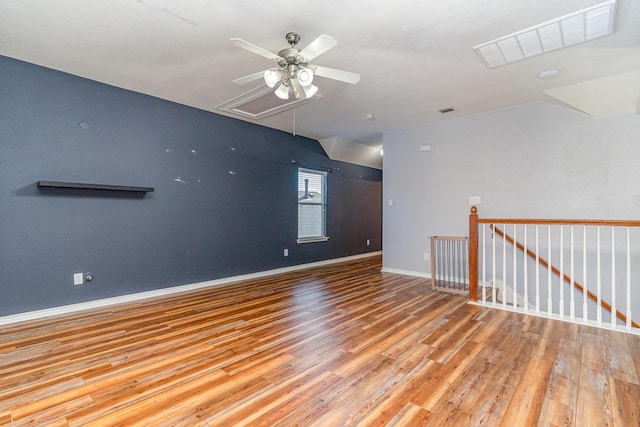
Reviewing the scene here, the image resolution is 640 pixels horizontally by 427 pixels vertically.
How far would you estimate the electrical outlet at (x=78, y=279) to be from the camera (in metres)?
3.44

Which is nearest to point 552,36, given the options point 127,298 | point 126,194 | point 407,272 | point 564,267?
point 564,267

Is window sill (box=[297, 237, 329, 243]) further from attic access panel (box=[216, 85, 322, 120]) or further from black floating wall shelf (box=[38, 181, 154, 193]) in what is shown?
black floating wall shelf (box=[38, 181, 154, 193])

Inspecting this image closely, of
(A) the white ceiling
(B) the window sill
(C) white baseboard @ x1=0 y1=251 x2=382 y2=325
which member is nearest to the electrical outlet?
(C) white baseboard @ x1=0 y1=251 x2=382 y2=325

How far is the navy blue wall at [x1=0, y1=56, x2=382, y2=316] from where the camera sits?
10.3ft

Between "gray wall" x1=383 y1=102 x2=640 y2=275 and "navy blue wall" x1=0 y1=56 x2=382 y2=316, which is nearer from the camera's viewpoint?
"navy blue wall" x1=0 y1=56 x2=382 y2=316

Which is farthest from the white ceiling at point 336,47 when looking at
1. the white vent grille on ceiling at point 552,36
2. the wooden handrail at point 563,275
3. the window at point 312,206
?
the window at point 312,206

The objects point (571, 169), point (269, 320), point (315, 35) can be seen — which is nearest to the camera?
point (315, 35)

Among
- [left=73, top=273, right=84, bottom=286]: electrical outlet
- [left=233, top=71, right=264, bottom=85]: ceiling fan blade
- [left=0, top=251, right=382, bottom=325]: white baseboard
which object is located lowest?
[left=0, top=251, right=382, bottom=325]: white baseboard

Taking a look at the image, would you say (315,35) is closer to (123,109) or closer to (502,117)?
(123,109)

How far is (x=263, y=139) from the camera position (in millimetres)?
5367

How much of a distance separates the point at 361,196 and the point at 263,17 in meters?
5.39

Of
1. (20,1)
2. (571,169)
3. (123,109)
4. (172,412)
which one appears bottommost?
(172,412)

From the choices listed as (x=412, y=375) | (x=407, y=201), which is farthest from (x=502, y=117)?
(x=412, y=375)

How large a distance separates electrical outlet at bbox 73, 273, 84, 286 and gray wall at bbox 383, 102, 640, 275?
14.8 ft
